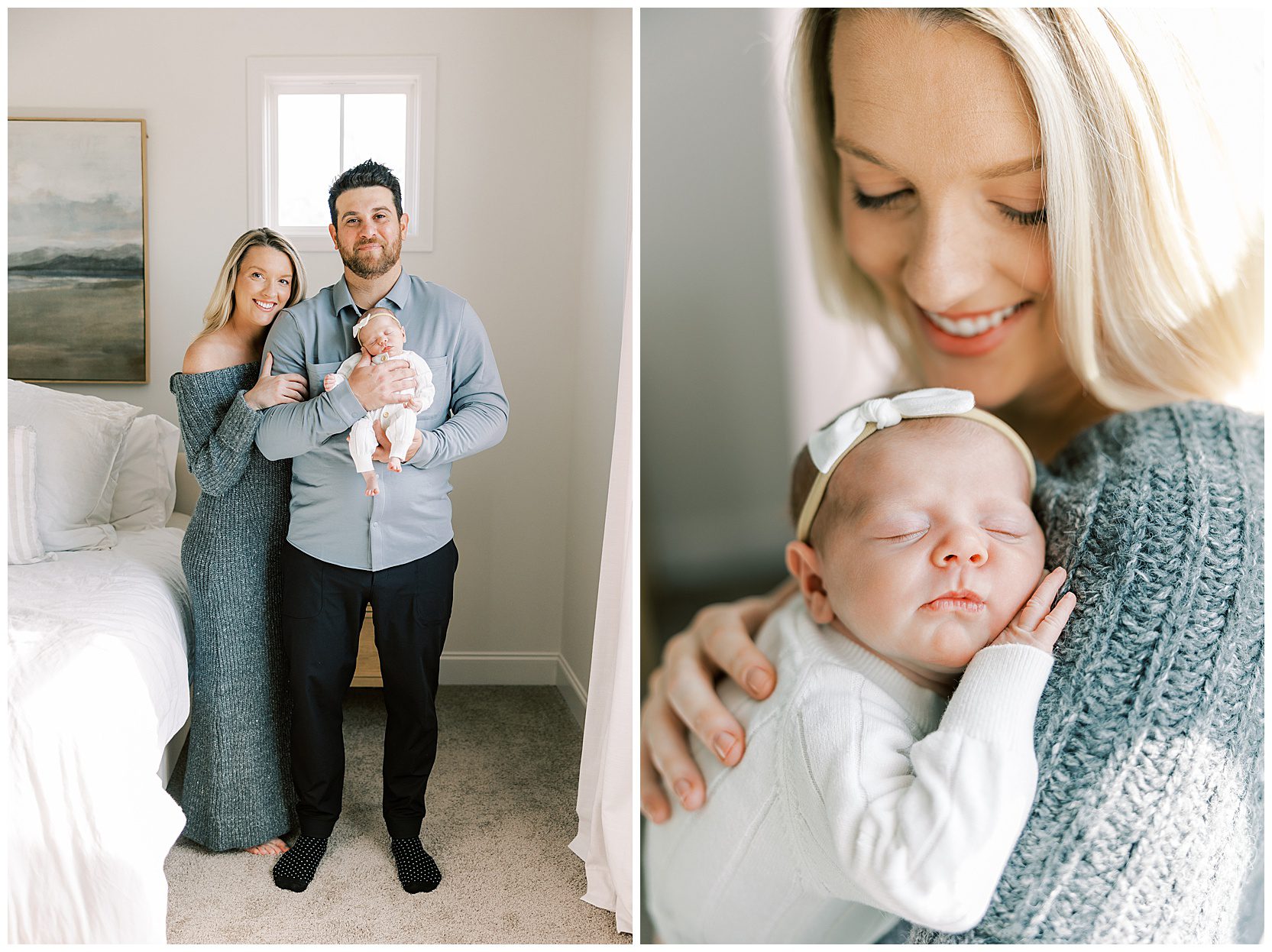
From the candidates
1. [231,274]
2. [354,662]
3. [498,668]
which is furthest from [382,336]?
[498,668]

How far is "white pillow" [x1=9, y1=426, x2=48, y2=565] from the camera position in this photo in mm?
1969

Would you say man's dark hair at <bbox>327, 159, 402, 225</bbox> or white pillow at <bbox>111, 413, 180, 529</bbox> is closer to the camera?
man's dark hair at <bbox>327, 159, 402, 225</bbox>

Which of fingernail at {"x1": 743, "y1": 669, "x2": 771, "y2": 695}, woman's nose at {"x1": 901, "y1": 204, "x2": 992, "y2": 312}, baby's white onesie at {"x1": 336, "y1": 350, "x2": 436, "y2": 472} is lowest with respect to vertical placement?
fingernail at {"x1": 743, "y1": 669, "x2": 771, "y2": 695}

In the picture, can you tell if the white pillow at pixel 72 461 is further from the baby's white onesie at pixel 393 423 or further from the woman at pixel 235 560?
the baby's white onesie at pixel 393 423

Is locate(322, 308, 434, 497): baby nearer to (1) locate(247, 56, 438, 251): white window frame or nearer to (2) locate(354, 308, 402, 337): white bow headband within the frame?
(2) locate(354, 308, 402, 337): white bow headband

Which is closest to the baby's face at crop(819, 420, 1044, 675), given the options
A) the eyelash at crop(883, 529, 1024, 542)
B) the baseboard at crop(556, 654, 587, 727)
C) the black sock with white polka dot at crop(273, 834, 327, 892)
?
the eyelash at crop(883, 529, 1024, 542)

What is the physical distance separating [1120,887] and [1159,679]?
0.25 m

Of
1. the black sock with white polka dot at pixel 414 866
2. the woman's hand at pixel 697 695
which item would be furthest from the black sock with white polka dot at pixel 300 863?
the woman's hand at pixel 697 695

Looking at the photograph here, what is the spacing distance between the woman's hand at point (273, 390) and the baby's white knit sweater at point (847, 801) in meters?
1.03

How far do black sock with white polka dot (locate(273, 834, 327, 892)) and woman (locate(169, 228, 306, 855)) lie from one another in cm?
9

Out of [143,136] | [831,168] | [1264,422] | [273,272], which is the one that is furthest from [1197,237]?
[143,136]

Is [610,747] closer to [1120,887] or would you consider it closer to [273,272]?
[1120,887]

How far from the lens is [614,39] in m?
2.28

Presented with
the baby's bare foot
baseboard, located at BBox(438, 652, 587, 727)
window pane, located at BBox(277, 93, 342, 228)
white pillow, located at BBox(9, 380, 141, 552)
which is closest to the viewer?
the baby's bare foot
